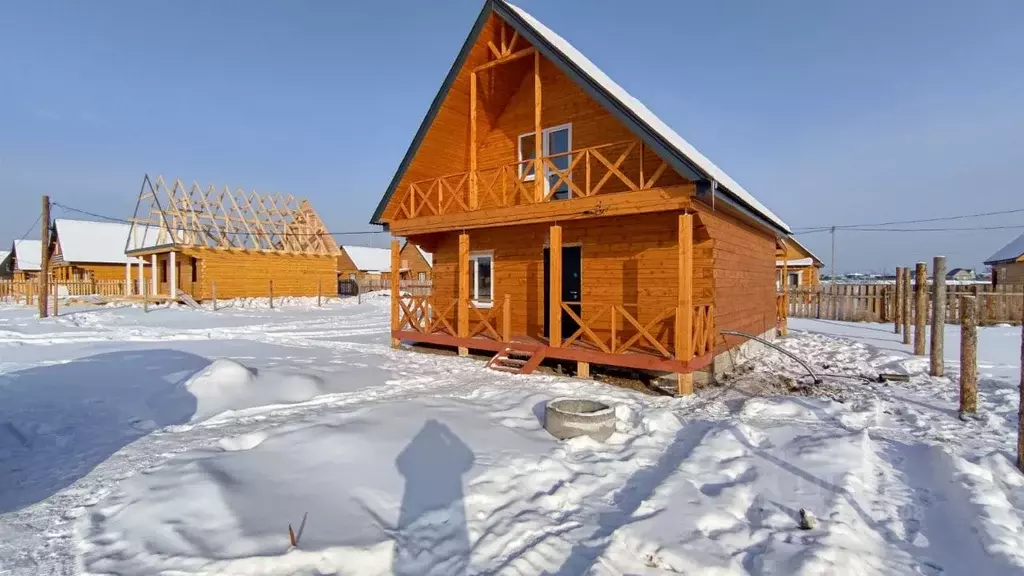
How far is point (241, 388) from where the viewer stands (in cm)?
771

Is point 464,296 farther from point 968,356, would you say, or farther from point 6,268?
point 6,268

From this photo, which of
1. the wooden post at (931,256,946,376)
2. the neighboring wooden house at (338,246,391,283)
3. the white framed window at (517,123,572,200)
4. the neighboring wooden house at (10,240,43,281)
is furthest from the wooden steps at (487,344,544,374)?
the neighboring wooden house at (10,240,43,281)

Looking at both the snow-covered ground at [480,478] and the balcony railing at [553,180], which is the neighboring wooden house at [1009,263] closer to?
the snow-covered ground at [480,478]

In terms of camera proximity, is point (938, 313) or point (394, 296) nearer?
point (938, 313)

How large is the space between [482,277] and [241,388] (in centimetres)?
665

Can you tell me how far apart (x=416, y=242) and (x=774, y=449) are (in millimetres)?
10922

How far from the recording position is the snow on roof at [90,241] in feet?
119

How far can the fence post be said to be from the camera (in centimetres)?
663

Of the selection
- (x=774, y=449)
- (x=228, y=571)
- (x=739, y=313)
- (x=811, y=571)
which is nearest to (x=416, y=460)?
(x=228, y=571)

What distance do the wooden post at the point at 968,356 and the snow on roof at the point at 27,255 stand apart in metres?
59.8

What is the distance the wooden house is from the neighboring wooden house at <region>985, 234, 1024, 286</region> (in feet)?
120

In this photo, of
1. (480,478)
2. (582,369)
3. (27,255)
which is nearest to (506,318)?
(582,369)

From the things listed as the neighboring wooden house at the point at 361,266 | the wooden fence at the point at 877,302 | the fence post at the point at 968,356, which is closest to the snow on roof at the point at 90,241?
the neighboring wooden house at the point at 361,266

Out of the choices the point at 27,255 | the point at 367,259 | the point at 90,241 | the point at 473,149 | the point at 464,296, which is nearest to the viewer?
the point at 473,149
